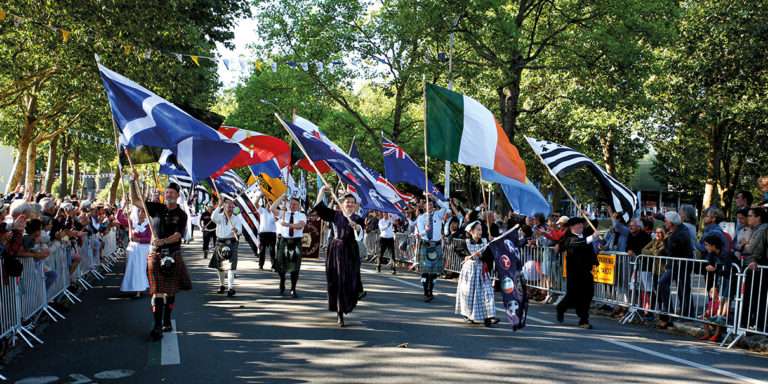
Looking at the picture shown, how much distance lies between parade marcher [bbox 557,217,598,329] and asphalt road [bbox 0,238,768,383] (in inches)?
13.8

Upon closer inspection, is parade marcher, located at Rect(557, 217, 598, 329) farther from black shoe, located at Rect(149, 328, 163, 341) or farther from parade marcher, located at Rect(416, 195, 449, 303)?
black shoe, located at Rect(149, 328, 163, 341)

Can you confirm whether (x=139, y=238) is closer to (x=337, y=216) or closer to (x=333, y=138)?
(x=337, y=216)

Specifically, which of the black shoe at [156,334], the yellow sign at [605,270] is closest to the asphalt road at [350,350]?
the black shoe at [156,334]

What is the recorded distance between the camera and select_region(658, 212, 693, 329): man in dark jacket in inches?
422

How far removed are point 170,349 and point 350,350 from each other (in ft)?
6.51

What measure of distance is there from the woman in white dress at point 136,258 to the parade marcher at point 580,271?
7.04m

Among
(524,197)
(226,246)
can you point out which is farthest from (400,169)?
(226,246)

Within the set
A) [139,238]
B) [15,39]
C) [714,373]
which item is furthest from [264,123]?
[714,373]

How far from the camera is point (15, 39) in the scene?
20312 mm

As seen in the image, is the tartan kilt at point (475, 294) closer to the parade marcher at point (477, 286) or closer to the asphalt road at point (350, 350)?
the parade marcher at point (477, 286)

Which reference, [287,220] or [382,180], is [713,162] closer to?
[382,180]

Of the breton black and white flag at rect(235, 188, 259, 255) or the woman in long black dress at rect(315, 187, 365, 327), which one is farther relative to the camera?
the breton black and white flag at rect(235, 188, 259, 255)

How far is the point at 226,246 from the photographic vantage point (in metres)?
13.1

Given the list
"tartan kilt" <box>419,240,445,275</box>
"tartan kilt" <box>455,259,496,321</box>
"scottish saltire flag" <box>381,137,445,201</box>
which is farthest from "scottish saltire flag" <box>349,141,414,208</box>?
"tartan kilt" <box>455,259,496,321</box>
